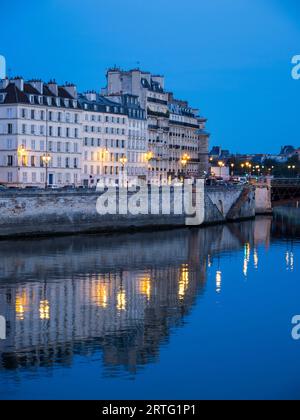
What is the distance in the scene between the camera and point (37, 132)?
73312mm

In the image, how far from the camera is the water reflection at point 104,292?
25266 millimetres

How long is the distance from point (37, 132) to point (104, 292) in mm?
40779

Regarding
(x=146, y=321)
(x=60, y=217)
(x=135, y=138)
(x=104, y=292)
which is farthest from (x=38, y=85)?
(x=146, y=321)

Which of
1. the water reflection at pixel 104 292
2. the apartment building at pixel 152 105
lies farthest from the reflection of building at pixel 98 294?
the apartment building at pixel 152 105

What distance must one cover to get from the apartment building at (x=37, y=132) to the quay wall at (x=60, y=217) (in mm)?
12861

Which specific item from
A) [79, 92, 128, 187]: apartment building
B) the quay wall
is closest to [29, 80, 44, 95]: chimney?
[79, 92, 128, 187]: apartment building

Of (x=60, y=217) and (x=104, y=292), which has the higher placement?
(x=60, y=217)

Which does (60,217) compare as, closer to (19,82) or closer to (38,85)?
(19,82)

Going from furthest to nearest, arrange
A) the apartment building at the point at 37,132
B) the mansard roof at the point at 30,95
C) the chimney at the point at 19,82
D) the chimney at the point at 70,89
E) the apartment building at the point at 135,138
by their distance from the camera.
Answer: the apartment building at the point at 135,138, the chimney at the point at 70,89, the chimney at the point at 19,82, the apartment building at the point at 37,132, the mansard roof at the point at 30,95

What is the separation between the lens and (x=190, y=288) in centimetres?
3569

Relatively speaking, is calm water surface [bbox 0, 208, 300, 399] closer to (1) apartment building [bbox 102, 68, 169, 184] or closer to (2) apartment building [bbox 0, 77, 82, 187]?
(2) apartment building [bbox 0, 77, 82, 187]

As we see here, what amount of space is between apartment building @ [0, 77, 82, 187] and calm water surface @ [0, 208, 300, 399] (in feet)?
76.8

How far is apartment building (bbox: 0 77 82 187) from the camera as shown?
2815 inches

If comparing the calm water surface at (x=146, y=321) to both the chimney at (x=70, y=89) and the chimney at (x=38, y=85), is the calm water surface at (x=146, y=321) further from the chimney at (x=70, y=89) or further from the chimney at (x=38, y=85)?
the chimney at (x=70, y=89)
